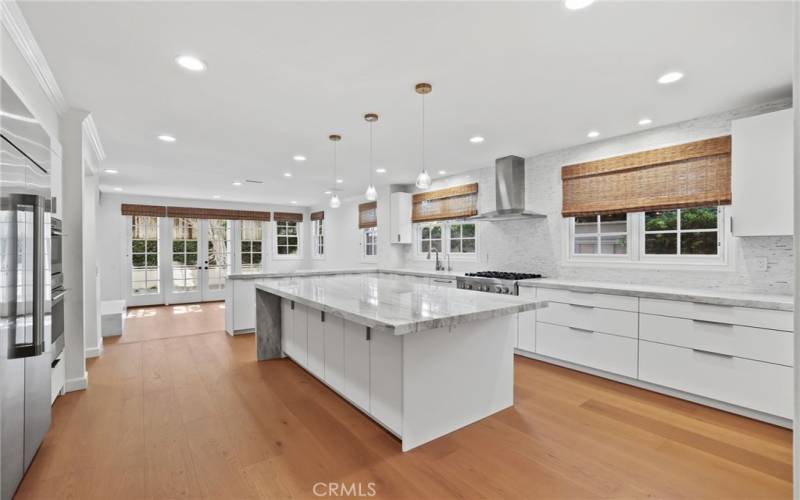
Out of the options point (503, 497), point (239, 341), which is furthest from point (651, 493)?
point (239, 341)

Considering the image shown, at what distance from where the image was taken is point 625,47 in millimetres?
2078

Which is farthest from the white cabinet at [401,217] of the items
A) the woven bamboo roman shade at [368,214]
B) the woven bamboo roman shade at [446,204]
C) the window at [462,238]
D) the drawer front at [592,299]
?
the drawer front at [592,299]

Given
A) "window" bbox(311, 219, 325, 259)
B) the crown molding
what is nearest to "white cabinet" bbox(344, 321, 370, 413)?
the crown molding

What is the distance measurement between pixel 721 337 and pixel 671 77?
188 centimetres

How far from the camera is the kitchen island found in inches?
82.5

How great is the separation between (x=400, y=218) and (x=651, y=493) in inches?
195

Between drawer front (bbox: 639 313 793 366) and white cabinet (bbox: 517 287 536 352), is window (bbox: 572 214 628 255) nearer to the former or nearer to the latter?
white cabinet (bbox: 517 287 536 352)

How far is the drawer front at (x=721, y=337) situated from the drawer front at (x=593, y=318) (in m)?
0.08

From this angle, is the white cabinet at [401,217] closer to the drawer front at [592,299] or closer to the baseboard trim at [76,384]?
the drawer front at [592,299]

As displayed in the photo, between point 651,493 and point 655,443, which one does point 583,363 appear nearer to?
point 655,443

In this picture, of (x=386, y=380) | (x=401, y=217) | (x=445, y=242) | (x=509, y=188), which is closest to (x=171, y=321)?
(x=401, y=217)

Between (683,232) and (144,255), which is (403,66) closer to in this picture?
(683,232)

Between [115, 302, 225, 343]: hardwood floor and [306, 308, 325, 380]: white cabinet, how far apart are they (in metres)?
2.83

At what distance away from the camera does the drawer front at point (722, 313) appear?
242 centimetres
